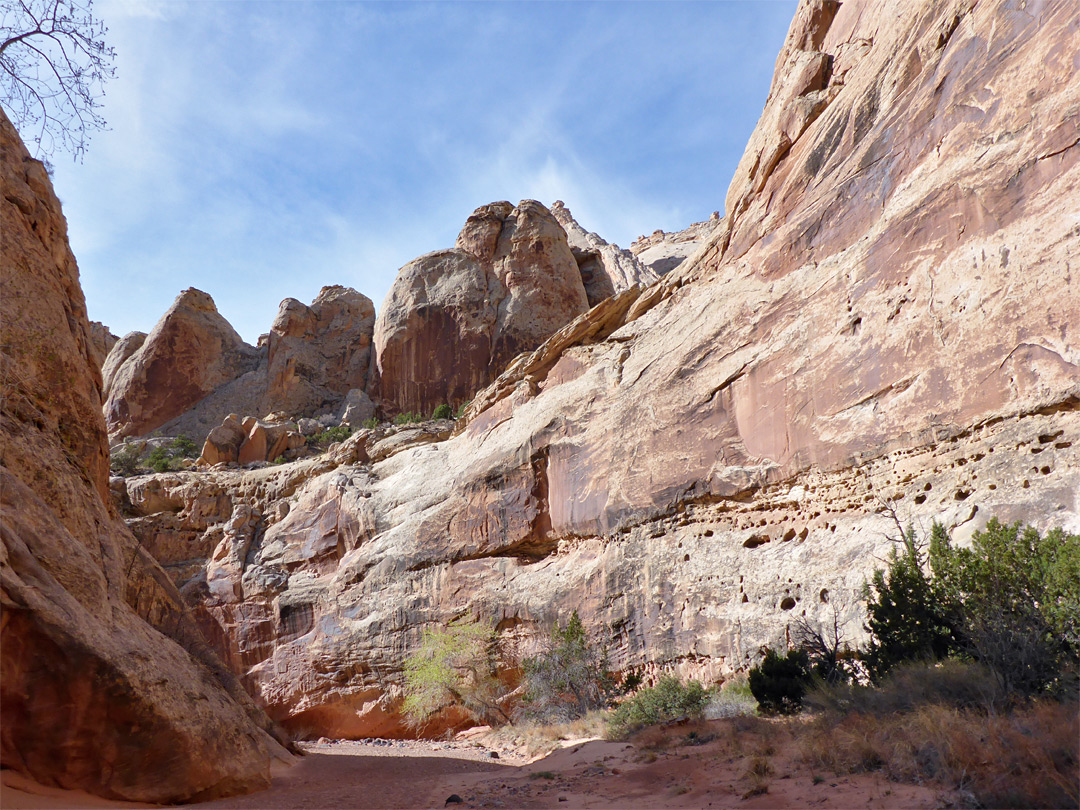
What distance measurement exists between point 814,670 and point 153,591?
46.9ft

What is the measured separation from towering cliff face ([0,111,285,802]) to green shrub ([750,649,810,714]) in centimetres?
906

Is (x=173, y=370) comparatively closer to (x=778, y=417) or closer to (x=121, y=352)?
(x=121, y=352)

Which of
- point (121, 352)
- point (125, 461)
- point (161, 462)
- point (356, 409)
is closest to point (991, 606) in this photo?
point (356, 409)

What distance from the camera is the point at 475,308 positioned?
42031 millimetres

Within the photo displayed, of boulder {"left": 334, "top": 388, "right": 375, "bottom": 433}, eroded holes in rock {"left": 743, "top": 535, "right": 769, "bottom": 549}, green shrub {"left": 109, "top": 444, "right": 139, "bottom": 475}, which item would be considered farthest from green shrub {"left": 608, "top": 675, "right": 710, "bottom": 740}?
green shrub {"left": 109, "top": 444, "right": 139, "bottom": 475}

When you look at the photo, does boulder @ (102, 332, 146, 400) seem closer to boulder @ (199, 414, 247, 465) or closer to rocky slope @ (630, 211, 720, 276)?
boulder @ (199, 414, 247, 465)

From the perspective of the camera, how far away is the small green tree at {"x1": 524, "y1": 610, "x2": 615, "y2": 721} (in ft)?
62.4

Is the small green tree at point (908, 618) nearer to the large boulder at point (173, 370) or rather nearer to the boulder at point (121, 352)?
the large boulder at point (173, 370)

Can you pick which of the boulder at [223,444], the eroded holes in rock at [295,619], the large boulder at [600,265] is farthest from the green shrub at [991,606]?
the boulder at [223,444]

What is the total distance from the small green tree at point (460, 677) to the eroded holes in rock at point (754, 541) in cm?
950

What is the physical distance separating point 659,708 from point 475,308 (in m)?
30.5

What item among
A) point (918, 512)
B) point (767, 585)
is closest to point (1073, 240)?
point (918, 512)

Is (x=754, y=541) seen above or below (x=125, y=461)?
below

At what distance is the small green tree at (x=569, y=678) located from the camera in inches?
749
